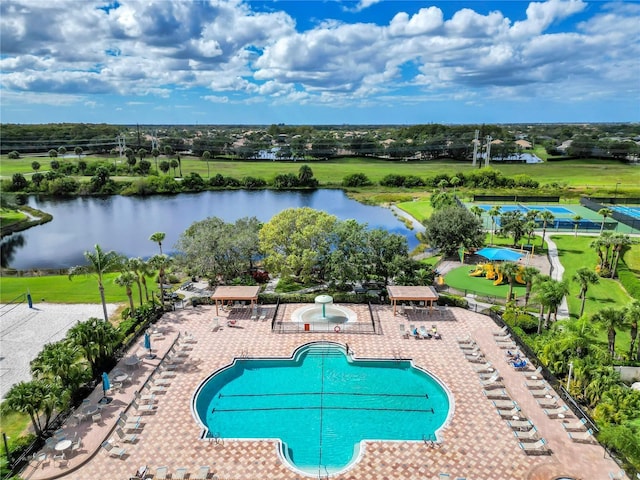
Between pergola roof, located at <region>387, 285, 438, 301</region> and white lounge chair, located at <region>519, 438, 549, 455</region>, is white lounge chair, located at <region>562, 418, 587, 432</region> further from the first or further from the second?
pergola roof, located at <region>387, 285, 438, 301</region>

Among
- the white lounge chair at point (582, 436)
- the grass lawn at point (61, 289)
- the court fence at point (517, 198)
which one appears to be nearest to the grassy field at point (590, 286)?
the white lounge chair at point (582, 436)

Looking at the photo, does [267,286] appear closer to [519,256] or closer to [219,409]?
[219,409]

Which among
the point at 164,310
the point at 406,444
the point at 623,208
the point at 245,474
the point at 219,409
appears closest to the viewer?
the point at 245,474

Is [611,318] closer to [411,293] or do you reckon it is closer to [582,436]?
[582,436]

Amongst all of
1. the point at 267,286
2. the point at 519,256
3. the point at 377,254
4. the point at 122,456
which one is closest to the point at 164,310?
the point at 267,286

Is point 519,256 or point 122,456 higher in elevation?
point 519,256

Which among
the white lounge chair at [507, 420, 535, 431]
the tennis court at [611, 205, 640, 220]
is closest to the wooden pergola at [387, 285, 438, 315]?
the white lounge chair at [507, 420, 535, 431]

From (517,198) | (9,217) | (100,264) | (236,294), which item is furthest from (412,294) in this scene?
(9,217)
